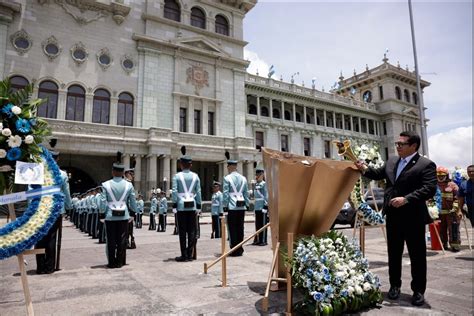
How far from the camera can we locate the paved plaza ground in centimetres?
→ 329

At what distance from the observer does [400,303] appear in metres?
3.54

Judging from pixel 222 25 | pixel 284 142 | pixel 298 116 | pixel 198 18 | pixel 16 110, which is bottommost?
pixel 16 110

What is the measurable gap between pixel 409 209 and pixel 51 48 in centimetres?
2604

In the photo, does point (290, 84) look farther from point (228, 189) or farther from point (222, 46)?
point (228, 189)

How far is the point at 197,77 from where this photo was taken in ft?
92.9

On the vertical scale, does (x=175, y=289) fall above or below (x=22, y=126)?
below

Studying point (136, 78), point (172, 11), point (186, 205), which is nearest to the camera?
point (186, 205)

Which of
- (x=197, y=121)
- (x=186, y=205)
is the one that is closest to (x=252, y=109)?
(x=197, y=121)

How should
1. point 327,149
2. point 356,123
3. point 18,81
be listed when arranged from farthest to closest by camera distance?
point 356,123 → point 327,149 → point 18,81

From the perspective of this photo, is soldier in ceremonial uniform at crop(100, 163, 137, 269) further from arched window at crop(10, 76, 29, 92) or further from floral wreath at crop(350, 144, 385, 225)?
arched window at crop(10, 76, 29, 92)

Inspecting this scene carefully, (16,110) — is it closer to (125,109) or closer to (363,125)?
(125,109)

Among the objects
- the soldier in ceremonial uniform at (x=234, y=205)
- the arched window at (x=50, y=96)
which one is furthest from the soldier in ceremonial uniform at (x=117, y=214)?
the arched window at (x=50, y=96)

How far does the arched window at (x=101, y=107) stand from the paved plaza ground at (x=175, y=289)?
19762 millimetres

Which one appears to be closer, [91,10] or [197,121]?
[91,10]
